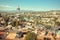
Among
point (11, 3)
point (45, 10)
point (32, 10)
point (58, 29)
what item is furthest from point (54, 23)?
point (11, 3)

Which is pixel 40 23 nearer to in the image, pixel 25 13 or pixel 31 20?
pixel 31 20

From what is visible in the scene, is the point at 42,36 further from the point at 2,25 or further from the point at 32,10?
the point at 2,25

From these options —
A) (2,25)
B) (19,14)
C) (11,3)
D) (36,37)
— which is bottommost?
(36,37)

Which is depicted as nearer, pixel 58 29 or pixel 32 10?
pixel 58 29

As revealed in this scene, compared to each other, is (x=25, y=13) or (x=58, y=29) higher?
(x=25, y=13)

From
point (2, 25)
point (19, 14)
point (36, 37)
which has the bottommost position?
point (36, 37)

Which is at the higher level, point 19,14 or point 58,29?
point 19,14

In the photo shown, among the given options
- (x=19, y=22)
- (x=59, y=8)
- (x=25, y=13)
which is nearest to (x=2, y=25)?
(x=19, y=22)

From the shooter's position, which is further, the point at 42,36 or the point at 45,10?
the point at 45,10
